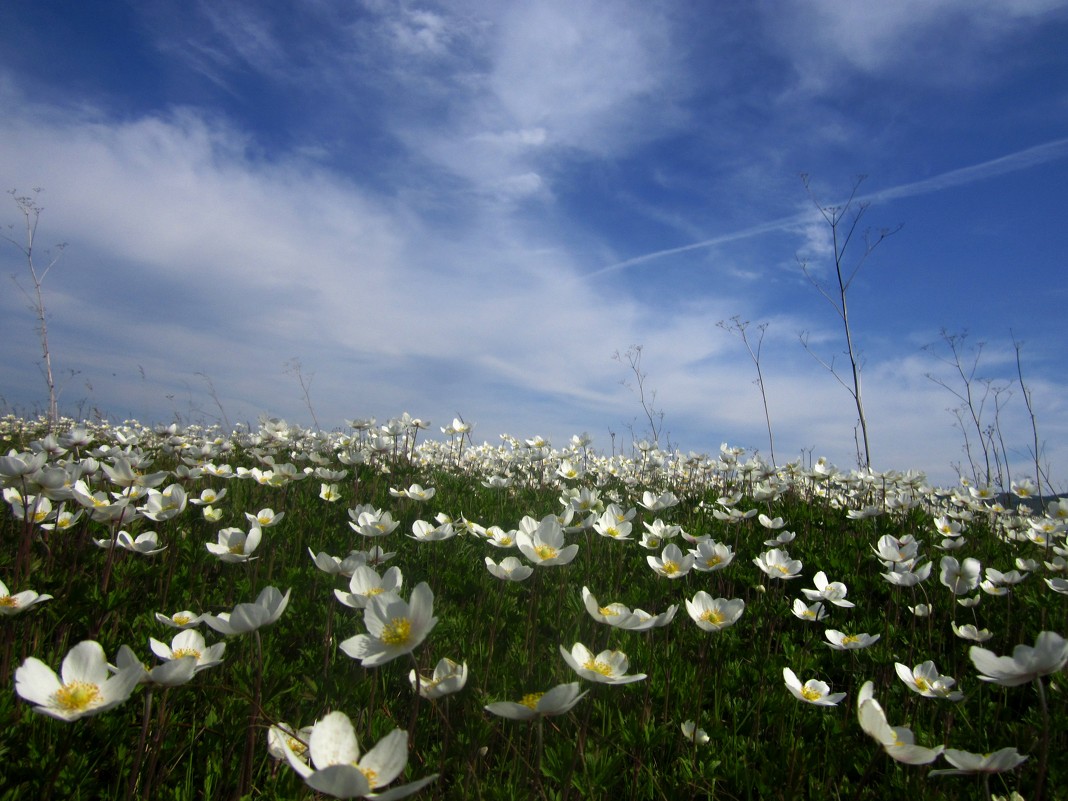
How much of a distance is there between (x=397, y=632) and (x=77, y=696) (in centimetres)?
86

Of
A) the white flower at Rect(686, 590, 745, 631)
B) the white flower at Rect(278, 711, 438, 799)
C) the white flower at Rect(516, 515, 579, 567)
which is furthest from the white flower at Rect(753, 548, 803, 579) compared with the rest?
the white flower at Rect(278, 711, 438, 799)

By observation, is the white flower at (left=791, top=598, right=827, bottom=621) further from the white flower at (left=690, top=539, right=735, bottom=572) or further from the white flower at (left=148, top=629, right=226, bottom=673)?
the white flower at (left=148, top=629, right=226, bottom=673)

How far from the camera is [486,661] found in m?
3.21

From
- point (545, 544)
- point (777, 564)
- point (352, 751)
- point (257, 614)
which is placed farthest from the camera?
point (777, 564)

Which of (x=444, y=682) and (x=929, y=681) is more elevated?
(x=444, y=682)

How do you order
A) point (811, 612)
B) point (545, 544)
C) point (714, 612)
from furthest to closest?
point (811, 612)
point (545, 544)
point (714, 612)

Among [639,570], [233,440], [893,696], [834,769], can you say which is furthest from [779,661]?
→ [233,440]

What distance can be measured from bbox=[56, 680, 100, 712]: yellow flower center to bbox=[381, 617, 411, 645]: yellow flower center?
30.9 inches

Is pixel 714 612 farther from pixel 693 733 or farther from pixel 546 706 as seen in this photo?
pixel 546 706

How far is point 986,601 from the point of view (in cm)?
454

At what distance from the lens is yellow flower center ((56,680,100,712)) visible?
5.33 ft

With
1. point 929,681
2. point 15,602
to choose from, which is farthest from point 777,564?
point 15,602

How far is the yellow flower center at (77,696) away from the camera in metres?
1.62

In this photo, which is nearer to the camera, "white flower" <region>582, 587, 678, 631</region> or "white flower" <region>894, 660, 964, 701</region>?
"white flower" <region>582, 587, 678, 631</region>
